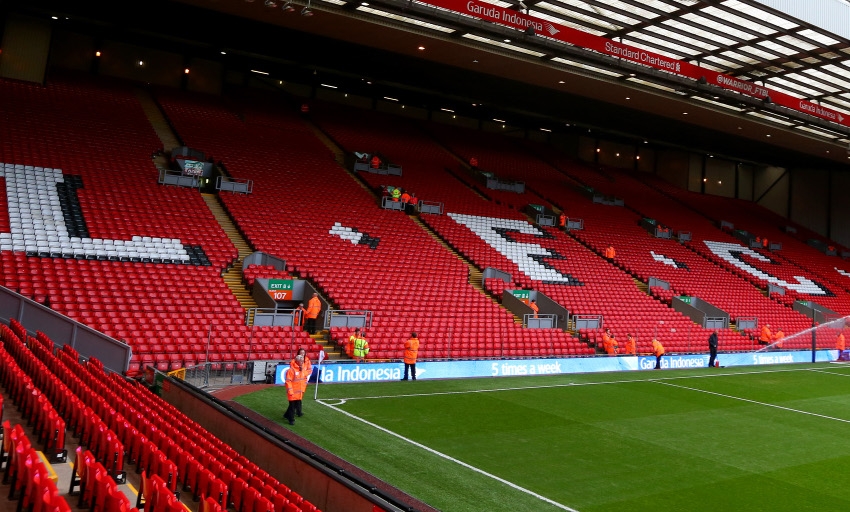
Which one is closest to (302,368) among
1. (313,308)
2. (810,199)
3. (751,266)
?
(313,308)

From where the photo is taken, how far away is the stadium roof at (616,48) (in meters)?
20.5

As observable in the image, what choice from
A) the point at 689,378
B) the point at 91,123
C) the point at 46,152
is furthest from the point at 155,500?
the point at 91,123

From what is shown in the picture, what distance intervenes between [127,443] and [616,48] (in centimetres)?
1977

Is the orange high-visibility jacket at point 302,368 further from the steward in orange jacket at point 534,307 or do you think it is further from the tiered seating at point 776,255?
the tiered seating at point 776,255

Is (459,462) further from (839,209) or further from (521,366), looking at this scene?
(839,209)

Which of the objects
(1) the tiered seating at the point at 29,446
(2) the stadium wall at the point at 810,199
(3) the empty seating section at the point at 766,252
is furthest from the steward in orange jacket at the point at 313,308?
(2) the stadium wall at the point at 810,199

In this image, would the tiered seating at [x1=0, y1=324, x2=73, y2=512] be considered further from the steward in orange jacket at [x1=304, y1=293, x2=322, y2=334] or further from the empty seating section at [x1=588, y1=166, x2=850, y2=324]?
the empty seating section at [x1=588, y1=166, x2=850, y2=324]

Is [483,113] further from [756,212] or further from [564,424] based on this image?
[564,424]

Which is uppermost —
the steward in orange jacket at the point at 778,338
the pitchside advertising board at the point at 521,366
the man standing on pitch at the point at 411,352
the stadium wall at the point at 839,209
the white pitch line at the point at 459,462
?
the stadium wall at the point at 839,209

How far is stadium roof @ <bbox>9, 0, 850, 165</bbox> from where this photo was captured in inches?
805

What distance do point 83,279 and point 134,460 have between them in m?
10.0

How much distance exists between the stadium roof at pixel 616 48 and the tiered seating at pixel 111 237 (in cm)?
573

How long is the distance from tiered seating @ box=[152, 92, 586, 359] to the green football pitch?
9.01 ft

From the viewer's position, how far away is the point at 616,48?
71.1 ft
